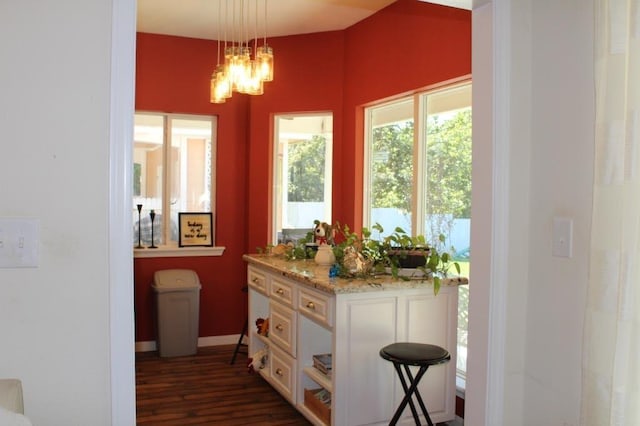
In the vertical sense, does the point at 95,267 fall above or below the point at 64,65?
below

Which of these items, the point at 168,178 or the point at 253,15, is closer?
the point at 253,15

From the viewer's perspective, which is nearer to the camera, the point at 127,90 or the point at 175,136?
the point at 127,90

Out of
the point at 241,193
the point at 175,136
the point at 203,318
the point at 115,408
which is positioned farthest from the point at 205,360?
the point at 115,408

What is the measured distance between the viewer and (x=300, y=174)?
538 centimetres

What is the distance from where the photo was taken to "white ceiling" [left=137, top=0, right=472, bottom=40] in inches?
168

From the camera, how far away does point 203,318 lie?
5.34 metres

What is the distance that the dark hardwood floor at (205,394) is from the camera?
11.7ft

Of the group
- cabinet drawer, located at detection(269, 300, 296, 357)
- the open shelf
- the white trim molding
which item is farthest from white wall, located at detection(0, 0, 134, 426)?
cabinet drawer, located at detection(269, 300, 296, 357)

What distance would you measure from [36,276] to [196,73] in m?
→ 4.17

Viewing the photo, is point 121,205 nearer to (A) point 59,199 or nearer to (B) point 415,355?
(A) point 59,199

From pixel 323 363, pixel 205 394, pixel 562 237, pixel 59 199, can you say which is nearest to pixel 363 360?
pixel 323 363

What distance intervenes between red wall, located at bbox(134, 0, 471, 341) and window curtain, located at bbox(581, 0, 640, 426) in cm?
283

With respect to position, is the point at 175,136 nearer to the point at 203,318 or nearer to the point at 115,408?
the point at 203,318

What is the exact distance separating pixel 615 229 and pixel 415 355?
135cm
